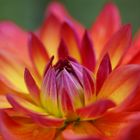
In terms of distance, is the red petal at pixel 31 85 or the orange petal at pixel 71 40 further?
the orange petal at pixel 71 40

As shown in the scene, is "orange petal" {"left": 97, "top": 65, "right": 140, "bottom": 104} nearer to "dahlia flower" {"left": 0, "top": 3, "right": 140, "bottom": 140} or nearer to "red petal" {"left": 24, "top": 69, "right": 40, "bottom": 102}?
"dahlia flower" {"left": 0, "top": 3, "right": 140, "bottom": 140}

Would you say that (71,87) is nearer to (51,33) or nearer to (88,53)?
(88,53)

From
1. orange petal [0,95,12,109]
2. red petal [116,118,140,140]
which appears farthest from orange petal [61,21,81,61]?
red petal [116,118,140,140]

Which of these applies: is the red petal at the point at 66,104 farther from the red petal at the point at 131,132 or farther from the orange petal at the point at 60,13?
the orange petal at the point at 60,13

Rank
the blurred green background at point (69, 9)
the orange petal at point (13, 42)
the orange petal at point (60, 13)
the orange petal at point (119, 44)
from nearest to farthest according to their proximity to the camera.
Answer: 1. the orange petal at point (119, 44)
2. the orange petal at point (13, 42)
3. the orange petal at point (60, 13)
4. the blurred green background at point (69, 9)

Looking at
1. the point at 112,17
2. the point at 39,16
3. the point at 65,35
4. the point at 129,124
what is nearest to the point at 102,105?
the point at 129,124

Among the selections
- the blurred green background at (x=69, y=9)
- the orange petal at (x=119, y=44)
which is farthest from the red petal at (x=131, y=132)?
the blurred green background at (x=69, y=9)

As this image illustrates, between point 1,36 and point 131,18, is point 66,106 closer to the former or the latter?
point 1,36
